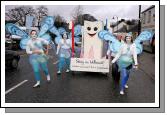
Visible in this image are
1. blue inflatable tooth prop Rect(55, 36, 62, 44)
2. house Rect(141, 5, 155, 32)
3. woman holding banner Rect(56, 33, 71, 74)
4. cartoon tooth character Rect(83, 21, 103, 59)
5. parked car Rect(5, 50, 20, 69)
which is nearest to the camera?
house Rect(141, 5, 155, 32)

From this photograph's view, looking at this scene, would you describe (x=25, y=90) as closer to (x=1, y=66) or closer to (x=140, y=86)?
(x=1, y=66)

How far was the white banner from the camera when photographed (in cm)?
962

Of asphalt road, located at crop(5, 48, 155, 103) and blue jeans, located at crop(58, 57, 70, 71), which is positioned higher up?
blue jeans, located at crop(58, 57, 70, 71)

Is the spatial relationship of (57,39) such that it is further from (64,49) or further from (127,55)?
(127,55)

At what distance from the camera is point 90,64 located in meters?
9.71

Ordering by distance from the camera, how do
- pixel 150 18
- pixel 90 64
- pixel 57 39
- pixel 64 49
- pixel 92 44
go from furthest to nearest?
pixel 150 18
pixel 92 44
pixel 90 64
pixel 64 49
pixel 57 39

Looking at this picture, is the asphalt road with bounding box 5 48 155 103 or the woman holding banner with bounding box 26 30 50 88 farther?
the asphalt road with bounding box 5 48 155 103

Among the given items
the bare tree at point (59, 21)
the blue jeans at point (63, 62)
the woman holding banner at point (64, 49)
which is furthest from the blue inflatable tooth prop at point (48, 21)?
the blue jeans at point (63, 62)

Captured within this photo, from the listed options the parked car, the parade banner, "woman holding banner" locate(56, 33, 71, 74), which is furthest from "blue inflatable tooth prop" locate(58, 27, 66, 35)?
the parked car

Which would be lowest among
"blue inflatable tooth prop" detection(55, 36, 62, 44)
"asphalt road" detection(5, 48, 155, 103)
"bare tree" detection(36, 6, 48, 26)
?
"asphalt road" detection(5, 48, 155, 103)

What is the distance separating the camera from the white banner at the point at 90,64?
31.6ft

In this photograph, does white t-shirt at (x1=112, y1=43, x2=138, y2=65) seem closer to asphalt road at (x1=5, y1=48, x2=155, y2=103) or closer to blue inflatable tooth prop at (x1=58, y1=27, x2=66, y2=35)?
asphalt road at (x1=5, y1=48, x2=155, y2=103)

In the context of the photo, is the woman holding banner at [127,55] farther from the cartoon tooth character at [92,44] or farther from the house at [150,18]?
the cartoon tooth character at [92,44]

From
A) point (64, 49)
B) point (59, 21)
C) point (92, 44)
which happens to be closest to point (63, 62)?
point (64, 49)
